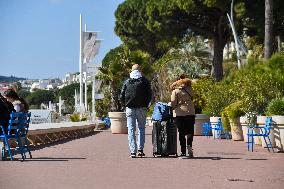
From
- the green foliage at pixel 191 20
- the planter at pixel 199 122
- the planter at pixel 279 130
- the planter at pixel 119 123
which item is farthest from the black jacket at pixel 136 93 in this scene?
the green foliage at pixel 191 20

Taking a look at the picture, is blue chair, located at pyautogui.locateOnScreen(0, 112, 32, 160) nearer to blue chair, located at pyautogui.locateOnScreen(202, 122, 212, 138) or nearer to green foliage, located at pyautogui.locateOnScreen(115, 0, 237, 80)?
blue chair, located at pyautogui.locateOnScreen(202, 122, 212, 138)

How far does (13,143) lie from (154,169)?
6.74 meters

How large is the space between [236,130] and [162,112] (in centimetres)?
748

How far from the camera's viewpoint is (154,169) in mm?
9328

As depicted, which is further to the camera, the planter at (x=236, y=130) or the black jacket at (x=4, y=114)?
the planter at (x=236, y=130)

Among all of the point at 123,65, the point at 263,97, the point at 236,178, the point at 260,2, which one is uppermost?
the point at 260,2

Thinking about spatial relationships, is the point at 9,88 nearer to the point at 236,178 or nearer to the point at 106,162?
the point at 106,162

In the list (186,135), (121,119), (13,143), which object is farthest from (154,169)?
(121,119)

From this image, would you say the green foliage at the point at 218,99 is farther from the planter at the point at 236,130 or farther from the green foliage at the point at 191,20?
the green foliage at the point at 191,20

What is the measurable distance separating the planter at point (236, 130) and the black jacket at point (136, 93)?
748 cm

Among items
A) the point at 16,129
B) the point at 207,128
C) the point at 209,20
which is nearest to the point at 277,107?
the point at 16,129

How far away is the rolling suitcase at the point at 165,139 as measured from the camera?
39.8 feet

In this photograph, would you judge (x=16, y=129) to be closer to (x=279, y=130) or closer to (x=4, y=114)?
(x=4, y=114)

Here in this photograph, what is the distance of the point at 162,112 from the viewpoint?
40.1ft
